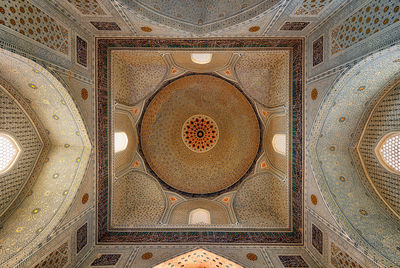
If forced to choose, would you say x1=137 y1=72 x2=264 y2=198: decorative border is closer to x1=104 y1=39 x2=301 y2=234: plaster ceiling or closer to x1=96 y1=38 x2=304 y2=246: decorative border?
x1=104 y1=39 x2=301 y2=234: plaster ceiling

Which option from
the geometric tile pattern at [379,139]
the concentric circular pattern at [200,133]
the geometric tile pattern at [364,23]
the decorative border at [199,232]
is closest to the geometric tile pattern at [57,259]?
the decorative border at [199,232]

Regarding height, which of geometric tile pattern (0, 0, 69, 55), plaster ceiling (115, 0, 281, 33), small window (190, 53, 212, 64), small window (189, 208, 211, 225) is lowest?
small window (189, 208, 211, 225)

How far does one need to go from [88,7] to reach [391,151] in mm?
7203

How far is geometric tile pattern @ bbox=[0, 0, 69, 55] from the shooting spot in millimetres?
2893

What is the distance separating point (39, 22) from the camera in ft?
11.2

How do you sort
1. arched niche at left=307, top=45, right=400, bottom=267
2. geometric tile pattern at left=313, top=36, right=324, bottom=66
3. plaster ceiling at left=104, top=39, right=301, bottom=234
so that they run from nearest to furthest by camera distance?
1. arched niche at left=307, top=45, right=400, bottom=267
2. geometric tile pattern at left=313, top=36, right=324, bottom=66
3. plaster ceiling at left=104, top=39, right=301, bottom=234

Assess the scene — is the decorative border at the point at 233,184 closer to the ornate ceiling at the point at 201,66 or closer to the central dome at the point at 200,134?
the central dome at the point at 200,134

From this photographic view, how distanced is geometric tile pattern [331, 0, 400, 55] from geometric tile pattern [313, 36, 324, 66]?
11.8 inches

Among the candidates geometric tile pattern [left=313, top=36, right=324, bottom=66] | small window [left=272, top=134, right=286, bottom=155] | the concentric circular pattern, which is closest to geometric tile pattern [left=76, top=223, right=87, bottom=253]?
the concentric circular pattern

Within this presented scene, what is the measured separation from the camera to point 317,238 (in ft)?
15.3

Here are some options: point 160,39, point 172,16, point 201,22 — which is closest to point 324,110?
point 201,22

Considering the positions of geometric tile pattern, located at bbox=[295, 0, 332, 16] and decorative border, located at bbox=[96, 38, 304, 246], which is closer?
geometric tile pattern, located at bbox=[295, 0, 332, 16]

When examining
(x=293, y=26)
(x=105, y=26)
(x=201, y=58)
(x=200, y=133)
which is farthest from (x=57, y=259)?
(x=293, y=26)

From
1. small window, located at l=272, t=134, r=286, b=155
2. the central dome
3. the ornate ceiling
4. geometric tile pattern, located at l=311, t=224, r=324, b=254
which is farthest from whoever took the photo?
the central dome
